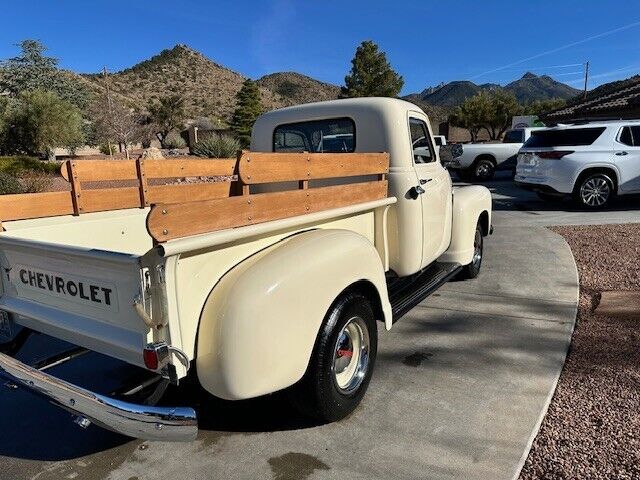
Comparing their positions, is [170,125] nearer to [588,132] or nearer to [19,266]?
[588,132]

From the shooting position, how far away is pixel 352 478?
7.57 feet

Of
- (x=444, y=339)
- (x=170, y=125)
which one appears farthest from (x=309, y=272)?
(x=170, y=125)

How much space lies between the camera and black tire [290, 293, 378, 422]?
249cm

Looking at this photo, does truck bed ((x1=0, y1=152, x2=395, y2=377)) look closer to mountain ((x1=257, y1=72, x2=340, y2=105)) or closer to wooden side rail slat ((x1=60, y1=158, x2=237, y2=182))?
wooden side rail slat ((x1=60, y1=158, x2=237, y2=182))

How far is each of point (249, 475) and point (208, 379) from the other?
2.12ft

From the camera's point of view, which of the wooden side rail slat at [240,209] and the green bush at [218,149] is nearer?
the wooden side rail slat at [240,209]

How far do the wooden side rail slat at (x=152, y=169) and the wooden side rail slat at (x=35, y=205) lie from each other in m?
0.15

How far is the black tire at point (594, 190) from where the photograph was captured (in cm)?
970

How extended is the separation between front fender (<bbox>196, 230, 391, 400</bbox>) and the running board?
108 cm

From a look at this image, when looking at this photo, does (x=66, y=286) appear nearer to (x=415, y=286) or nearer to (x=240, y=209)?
(x=240, y=209)

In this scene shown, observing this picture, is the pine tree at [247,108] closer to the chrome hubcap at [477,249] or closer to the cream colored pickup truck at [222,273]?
the chrome hubcap at [477,249]

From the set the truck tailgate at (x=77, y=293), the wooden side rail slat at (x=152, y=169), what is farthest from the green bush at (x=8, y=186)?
the truck tailgate at (x=77, y=293)

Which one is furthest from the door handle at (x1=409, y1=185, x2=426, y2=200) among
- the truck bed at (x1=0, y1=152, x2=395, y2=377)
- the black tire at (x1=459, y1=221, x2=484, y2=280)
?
the black tire at (x1=459, y1=221, x2=484, y2=280)

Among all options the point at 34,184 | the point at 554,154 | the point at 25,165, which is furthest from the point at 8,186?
the point at 554,154
